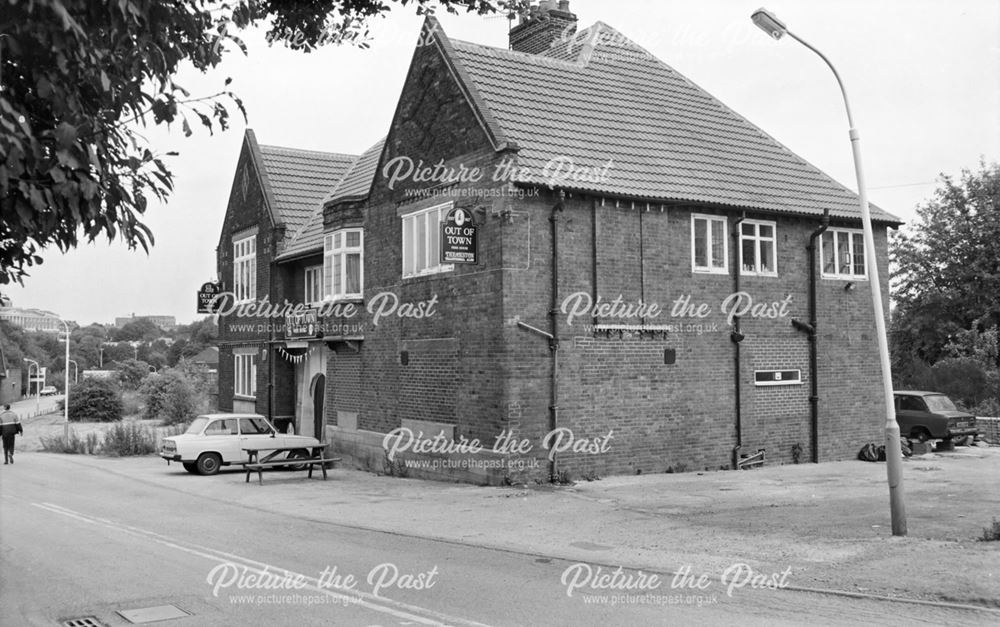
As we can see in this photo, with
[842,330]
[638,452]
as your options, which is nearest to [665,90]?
[842,330]

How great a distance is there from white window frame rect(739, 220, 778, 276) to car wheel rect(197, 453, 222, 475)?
14.7 m

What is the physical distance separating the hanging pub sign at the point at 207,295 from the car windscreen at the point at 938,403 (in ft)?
82.9

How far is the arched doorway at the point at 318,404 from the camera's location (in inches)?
1085

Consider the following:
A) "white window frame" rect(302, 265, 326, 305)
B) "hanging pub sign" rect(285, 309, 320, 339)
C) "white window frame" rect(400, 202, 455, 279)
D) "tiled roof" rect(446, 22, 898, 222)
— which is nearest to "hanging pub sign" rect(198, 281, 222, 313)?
"white window frame" rect(302, 265, 326, 305)

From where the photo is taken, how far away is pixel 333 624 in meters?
7.72

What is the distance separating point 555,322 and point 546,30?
1058cm

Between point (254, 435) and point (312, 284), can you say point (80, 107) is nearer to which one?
point (254, 435)

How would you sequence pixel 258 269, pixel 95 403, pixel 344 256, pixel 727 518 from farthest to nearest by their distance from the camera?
pixel 95 403, pixel 258 269, pixel 344 256, pixel 727 518

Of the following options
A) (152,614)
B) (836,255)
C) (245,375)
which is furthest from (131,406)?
(152,614)

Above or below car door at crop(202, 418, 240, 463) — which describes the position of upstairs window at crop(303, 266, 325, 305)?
above

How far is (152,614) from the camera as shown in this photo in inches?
322

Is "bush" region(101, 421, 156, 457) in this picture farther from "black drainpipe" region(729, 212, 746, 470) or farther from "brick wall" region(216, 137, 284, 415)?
"black drainpipe" region(729, 212, 746, 470)

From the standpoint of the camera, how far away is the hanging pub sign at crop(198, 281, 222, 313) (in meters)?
33.4

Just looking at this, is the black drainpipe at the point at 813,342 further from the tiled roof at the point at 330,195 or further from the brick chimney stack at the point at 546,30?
the tiled roof at the point at 330,195
